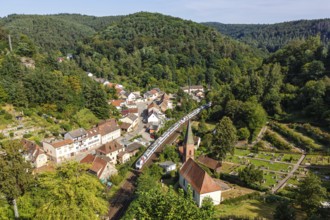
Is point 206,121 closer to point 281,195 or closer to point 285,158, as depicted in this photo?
point 285,158

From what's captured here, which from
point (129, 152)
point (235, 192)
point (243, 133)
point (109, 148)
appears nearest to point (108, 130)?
point (109, 148)

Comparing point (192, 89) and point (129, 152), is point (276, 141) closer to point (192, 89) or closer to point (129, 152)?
point (129, 152)

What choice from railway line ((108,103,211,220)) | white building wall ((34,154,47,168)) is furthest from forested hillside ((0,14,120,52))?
white building wall ((34,154,47,168))

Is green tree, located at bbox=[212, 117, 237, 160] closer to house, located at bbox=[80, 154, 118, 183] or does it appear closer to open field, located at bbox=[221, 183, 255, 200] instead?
open field, located at bbox=[221, 183, 255, 200]

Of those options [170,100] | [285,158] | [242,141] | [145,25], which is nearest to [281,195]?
[285,158]

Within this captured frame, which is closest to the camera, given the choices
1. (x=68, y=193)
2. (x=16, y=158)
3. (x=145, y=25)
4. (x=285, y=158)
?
(x=68, y=193)
